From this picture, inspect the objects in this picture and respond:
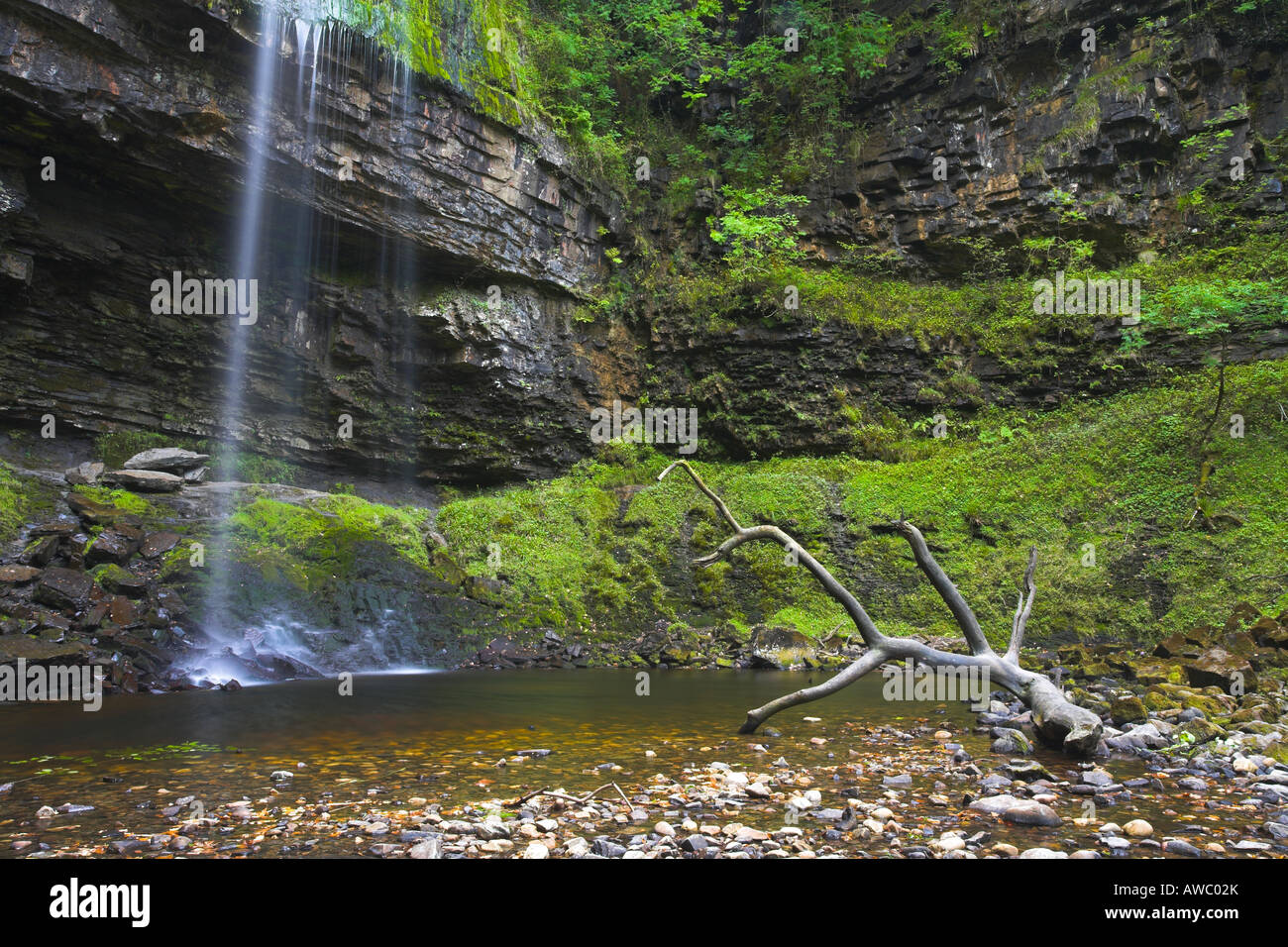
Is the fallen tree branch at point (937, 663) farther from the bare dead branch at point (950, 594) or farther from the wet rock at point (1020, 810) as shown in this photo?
the wet rock at point (1020, 810)

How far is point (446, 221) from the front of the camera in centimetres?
1739

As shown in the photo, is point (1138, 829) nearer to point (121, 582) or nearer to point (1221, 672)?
point (1221, 672)

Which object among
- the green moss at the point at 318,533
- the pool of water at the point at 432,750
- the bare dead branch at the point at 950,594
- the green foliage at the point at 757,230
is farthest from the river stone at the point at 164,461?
the bare dead branch at the point at 950,594

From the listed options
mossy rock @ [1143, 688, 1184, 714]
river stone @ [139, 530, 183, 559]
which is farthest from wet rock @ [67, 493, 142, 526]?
mossy rock @ [1143, 688, 1184, 714]

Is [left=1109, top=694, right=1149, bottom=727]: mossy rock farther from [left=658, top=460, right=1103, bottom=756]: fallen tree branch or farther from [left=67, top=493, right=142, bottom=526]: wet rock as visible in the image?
[left=67, top=493, right=142, bottom=526]: wet rock

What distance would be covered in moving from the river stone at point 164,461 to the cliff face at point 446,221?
199 centimetres

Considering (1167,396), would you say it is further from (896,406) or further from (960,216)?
(960,216)

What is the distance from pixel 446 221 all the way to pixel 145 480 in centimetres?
893

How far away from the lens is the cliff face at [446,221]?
1377 centimetres

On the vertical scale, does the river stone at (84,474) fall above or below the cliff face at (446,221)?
below

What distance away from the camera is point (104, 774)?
16.6ft

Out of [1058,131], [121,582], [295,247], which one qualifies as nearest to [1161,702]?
[121,582]
